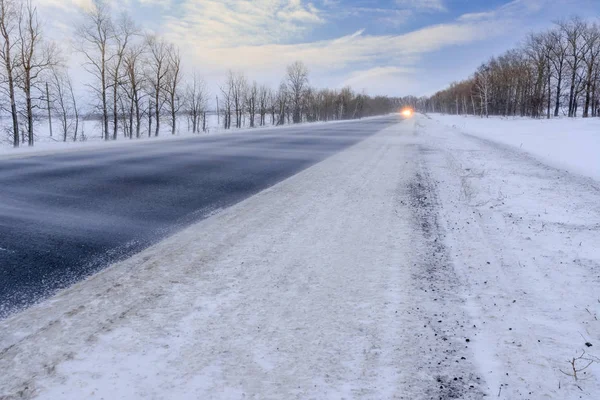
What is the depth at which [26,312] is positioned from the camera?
10.7 ft

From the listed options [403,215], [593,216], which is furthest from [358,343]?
[593,216]

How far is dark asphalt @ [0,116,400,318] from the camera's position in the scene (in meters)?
4.27

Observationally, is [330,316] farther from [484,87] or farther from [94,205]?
[484,87]

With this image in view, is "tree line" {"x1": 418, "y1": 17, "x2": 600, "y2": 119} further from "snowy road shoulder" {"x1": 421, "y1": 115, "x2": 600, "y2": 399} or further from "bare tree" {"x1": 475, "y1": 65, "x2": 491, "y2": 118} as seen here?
"snowy road shoulder" {"x1": 421, "y1": 115, "x2": 600, "y2": 399}

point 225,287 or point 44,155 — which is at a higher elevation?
point 44,155

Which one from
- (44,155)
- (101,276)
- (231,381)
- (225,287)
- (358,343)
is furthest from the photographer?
(44,155)

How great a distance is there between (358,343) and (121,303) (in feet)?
7.19

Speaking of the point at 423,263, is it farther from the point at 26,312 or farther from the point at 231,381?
the point at 26,312

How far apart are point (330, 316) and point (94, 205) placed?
5753mm

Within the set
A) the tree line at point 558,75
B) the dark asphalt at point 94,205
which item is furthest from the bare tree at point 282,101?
the dark asphalt at point 94,205

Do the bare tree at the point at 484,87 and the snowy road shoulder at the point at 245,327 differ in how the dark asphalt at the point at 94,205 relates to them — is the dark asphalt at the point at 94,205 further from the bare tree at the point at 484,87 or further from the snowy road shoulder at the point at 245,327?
the bare tree at the point at 484,87

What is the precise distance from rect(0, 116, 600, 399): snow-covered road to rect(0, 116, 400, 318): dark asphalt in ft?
1.65

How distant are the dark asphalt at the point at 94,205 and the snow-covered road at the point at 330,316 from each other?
0.50 meters

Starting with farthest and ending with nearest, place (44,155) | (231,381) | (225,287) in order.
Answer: (44,155) → (225,287) → (231,381)
